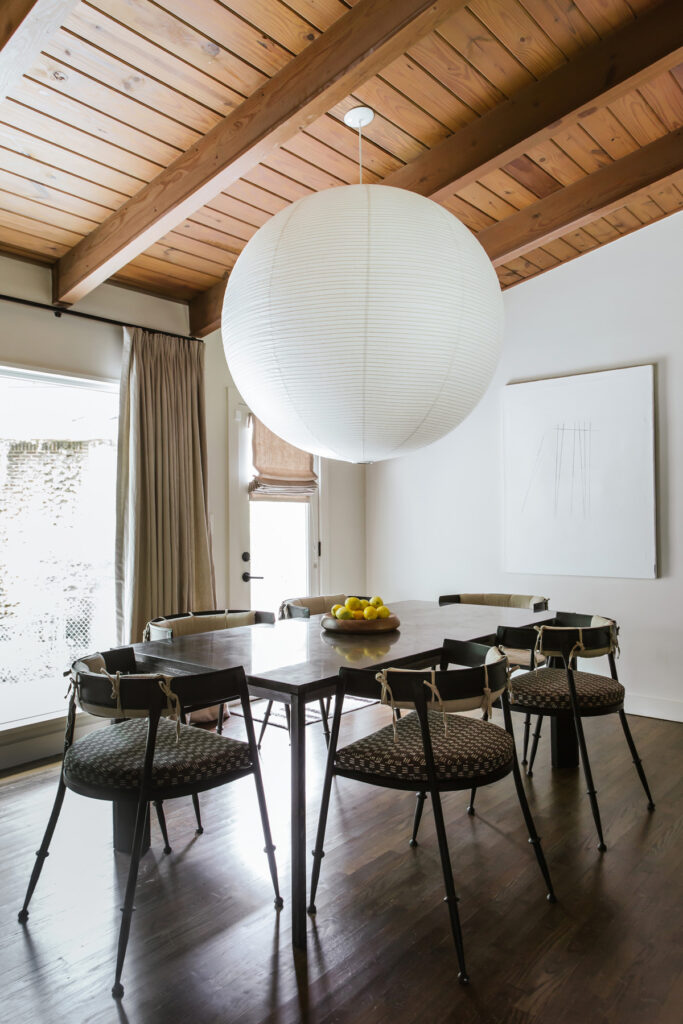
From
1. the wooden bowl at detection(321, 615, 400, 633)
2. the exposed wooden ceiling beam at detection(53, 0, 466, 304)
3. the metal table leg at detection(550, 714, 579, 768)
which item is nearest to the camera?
the exposed wooden ceiling beam at detection(53, 0, 466, 304)

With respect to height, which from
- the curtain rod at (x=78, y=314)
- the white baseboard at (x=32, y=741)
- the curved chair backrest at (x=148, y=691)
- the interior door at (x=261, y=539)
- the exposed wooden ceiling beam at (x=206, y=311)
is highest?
the exposed wooden ceiling beam at (x=206, y=311)

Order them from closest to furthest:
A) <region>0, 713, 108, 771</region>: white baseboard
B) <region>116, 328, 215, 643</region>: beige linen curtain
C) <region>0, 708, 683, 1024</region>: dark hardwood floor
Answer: <region>0, 708, 683, 1024</region>: dark hardwood floor → <region>0, 713, 108, 771</region>: white baseboard → <region>116, 328, 215, 643</region>: beige linen curtain

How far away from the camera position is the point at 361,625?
2.88m

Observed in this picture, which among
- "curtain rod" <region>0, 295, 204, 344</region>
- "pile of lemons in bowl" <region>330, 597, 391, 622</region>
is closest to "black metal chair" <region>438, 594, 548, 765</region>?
"pile of lemons in bowl" <region>330, 597, 391, 622</region>

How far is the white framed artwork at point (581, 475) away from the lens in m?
4.45

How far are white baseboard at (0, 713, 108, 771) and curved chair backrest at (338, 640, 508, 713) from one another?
2091 mm

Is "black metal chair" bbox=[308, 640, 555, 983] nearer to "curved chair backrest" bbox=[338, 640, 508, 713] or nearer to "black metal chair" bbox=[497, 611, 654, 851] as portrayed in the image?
"curved chair backrest" bbox=[338, 640, 508, 713]

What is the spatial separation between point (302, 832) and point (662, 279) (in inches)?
157

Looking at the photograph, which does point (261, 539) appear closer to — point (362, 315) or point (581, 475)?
point (581, 475)

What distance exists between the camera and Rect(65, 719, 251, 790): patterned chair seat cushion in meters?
2.03

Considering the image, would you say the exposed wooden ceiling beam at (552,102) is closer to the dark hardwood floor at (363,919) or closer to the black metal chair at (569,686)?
the black metal chair at (569,686)

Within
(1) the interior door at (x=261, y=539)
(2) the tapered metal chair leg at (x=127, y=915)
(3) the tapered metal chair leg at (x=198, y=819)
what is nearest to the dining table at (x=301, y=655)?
(3) the tapered metal chair leg at (x=198, y=819)

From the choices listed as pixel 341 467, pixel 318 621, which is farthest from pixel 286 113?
pixel 341 467

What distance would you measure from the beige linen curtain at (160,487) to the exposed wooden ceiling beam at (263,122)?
67 cm
